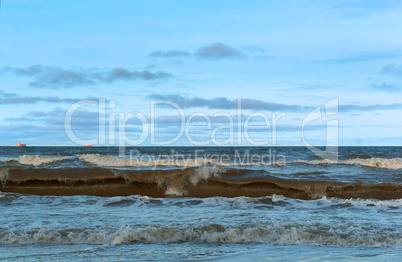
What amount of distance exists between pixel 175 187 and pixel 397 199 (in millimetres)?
5827

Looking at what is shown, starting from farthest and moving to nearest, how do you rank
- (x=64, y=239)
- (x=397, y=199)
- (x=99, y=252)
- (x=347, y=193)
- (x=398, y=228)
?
1. (x=347, y=193)
2. (x=397, y=199)
3. (x=398, y=228)
4. (x=64, y=239)
5. (x=99, y=252)

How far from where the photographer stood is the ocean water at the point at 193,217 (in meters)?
6.43

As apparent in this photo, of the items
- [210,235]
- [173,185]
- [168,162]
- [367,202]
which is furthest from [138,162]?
[210,235]

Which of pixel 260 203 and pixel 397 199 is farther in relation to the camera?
pixel 397 199

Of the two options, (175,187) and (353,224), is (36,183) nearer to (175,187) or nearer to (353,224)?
(175,187)

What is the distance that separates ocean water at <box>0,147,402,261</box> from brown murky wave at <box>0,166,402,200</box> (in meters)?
0.03

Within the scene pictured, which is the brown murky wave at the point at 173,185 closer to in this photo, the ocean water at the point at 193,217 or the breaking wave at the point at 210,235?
the ocean water at the point at 193,217

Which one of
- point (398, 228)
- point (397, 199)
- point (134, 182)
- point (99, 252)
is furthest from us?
point (134, 182)

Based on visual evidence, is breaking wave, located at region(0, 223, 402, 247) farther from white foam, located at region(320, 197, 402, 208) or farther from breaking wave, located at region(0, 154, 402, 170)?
breaking wave, located at region(0, 154, 402, 170)

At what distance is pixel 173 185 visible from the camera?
1298cm

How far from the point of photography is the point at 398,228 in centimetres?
789

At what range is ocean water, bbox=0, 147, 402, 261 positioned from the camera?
21.1 ft

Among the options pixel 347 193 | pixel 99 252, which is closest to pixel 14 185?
pixel 99 252

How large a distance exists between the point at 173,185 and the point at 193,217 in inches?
166
